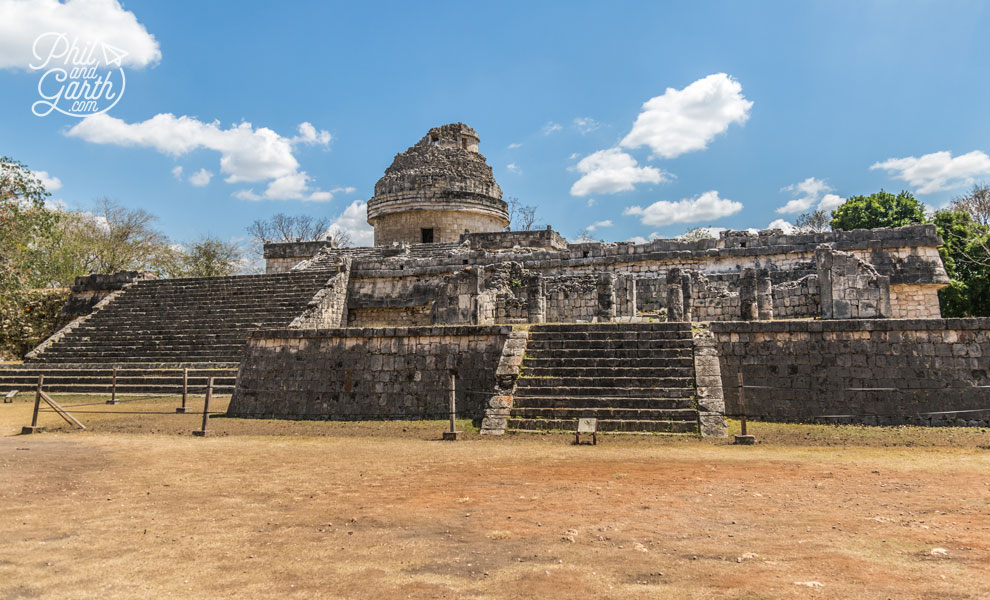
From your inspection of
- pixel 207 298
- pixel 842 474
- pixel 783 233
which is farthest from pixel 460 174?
pixel 842 474

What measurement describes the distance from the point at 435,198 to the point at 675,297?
1500 cm

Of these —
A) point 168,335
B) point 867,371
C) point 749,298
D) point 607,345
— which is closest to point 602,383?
point 607,345

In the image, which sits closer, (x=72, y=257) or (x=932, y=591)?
(x=932, y=591)

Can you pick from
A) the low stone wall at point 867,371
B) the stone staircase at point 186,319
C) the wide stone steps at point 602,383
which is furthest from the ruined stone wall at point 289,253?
Result: the low stone wall at point 867,371

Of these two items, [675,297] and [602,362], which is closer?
[602,362]

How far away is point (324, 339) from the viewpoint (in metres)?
11.6

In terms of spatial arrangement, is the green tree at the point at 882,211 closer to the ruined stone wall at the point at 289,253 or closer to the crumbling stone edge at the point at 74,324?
the ruined stone wall at the point at 289,253

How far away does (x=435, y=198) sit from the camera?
84.4 feet

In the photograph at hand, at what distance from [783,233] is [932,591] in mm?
14618

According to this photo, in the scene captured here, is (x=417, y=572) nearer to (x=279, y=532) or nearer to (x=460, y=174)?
(x=279, y=532)

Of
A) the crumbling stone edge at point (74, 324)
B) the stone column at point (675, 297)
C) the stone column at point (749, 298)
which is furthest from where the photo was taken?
the crumbling stone edge at point (74, 324)

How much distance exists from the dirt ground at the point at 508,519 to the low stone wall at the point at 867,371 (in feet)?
3.00

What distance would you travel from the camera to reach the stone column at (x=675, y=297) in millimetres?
12367

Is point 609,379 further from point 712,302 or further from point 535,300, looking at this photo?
point 712,302
